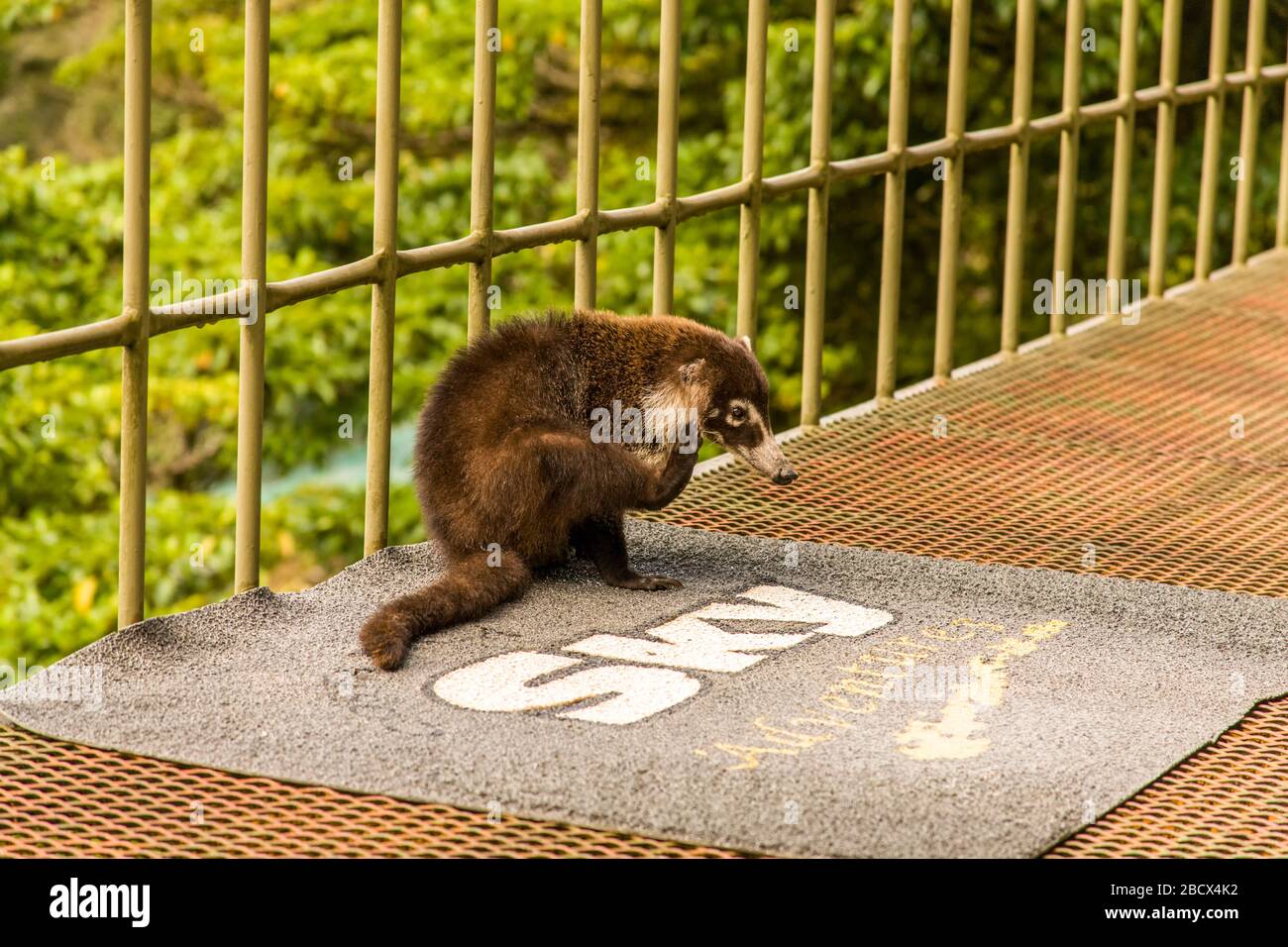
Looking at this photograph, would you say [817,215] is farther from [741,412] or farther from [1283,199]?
[1283,199]

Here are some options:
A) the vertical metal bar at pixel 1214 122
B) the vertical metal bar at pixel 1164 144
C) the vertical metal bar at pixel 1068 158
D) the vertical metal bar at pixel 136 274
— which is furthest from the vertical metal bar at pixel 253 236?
the vertical metal bar at pixel 1214 122

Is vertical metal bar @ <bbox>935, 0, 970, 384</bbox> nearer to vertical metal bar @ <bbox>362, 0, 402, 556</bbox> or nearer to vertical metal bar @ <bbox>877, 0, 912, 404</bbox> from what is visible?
vertical metal bar @ <bbox>877, 0, 912, 404</bbox>

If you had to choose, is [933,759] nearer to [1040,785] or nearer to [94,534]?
[1040,785]

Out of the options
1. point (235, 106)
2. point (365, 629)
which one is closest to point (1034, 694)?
point (365, 629)

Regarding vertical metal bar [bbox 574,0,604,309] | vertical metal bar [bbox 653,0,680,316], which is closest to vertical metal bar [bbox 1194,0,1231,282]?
vertical metal bar [bbox 653,0,680,316]

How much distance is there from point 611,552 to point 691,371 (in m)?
0.45

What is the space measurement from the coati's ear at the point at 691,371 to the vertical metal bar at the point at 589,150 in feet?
2.58

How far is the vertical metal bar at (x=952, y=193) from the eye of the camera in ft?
24.5

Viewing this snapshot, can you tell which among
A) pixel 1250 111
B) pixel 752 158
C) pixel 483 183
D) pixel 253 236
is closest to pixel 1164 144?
pixel 1250 111

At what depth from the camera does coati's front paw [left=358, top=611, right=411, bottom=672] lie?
434 centimetres

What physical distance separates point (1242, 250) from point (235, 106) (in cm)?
570

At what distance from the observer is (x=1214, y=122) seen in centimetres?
932

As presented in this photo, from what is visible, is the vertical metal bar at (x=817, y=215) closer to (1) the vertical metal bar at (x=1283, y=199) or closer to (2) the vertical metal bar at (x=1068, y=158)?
(2) the vertical metal bar at (x=1068, y=158)

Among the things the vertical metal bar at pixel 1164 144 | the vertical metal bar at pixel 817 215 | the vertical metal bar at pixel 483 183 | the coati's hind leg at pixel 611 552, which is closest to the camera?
the coati's hind leg at pixel 611 552
